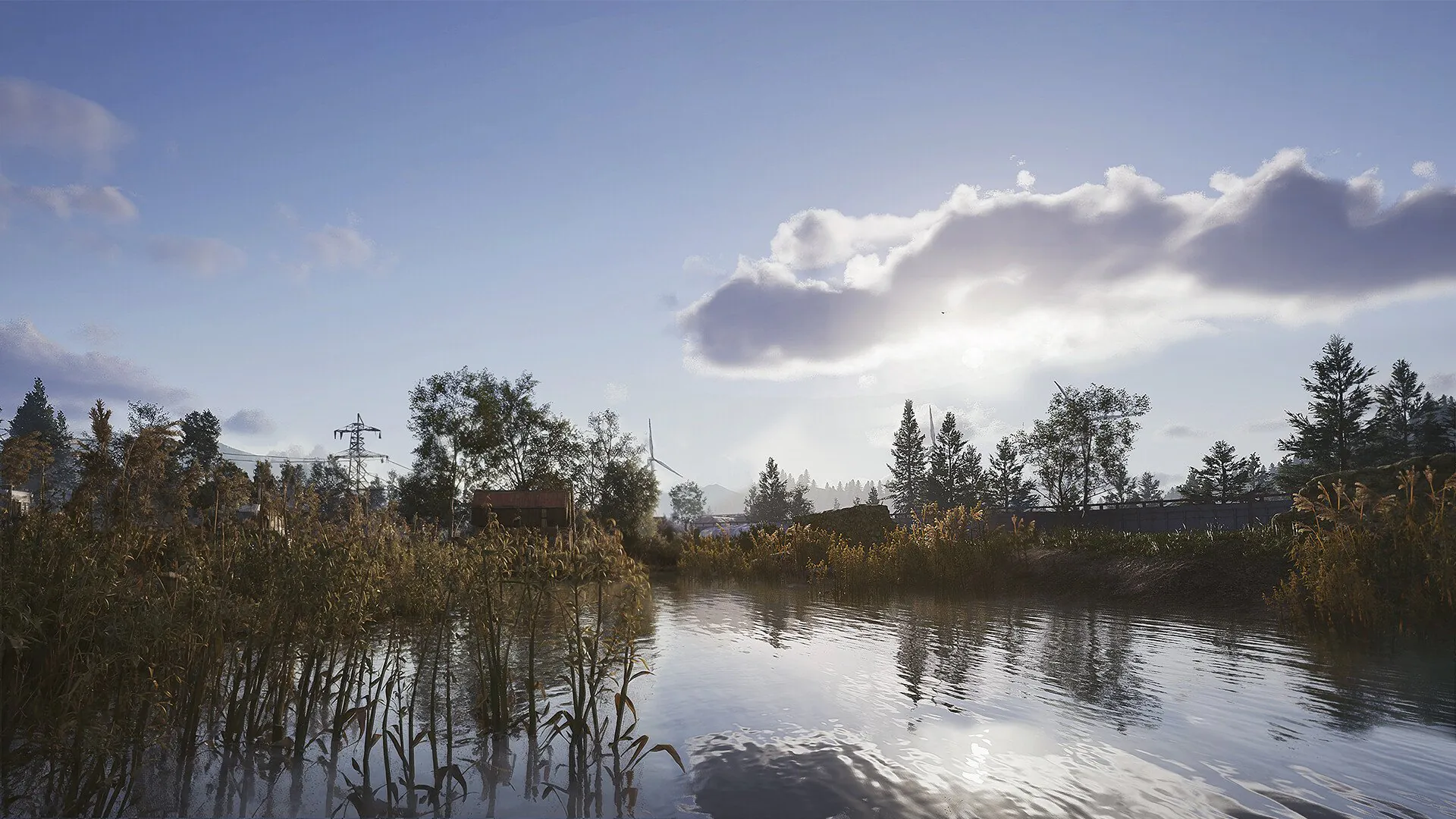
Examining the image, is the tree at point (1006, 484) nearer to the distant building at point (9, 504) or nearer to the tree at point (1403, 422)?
the tree at point (1403, 422)

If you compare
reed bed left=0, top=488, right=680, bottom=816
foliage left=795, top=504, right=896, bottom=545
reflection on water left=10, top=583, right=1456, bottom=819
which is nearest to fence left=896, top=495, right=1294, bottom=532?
foliage left=795, top=504, right=896, bottom=545

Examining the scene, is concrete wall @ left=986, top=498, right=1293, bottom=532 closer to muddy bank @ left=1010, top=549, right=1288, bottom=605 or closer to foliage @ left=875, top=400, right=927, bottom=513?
muddy bank @ left=1010, top=549, right=1288, bottom=605

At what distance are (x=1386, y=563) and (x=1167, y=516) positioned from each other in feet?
96.4

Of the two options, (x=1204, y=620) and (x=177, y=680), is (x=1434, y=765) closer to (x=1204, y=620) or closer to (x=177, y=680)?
(x=1204, y=620)

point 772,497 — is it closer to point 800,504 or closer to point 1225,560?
point 800,504

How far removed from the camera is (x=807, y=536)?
25.5 m

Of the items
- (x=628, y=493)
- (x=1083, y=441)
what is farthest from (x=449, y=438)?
(x=1083, y=441)

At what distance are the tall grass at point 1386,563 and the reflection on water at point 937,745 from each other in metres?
0.59

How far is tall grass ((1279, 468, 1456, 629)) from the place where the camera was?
35.4 ft

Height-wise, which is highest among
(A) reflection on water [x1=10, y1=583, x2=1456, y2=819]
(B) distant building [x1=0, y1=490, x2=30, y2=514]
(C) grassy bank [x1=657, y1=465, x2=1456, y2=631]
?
(B) distant building [x1=0, y1=490, x2=30, y2=514]

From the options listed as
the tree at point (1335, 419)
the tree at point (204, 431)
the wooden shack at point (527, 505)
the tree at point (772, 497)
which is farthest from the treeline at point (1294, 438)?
the tree at point (204, 431)

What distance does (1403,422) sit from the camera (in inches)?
2156

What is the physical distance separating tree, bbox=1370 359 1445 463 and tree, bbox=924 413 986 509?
30098 mm

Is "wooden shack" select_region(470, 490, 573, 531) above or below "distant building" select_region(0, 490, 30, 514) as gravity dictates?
below
